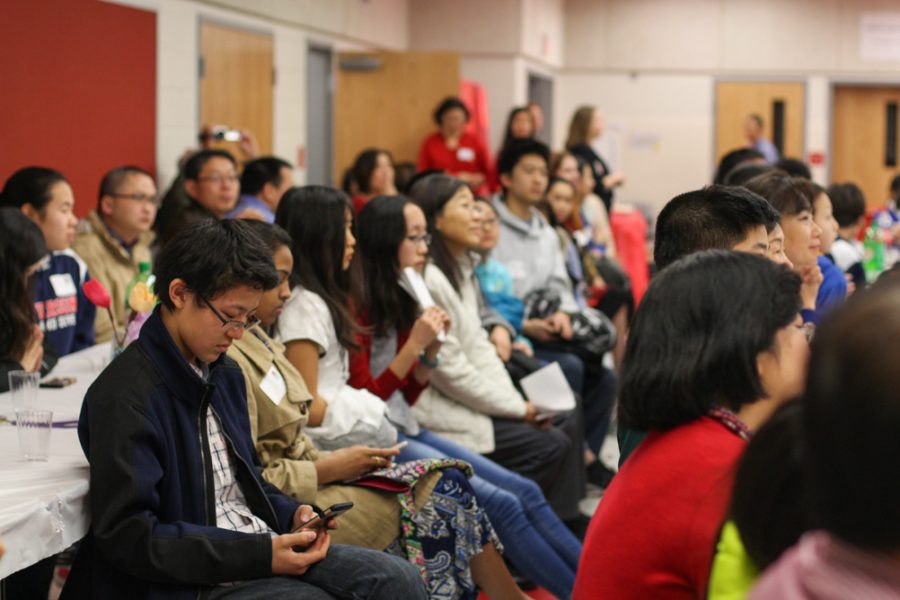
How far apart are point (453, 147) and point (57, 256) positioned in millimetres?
5030

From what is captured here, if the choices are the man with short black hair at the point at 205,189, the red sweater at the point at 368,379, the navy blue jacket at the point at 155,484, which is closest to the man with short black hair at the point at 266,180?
the man with short black hair at the point at 205,189

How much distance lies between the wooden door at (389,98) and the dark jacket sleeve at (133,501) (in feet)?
21.5

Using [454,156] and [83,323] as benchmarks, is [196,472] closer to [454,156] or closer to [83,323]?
[83,323]

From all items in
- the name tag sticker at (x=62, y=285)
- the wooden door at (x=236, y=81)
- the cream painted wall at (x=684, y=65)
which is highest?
the cream painted wall at (x=684, y=65)

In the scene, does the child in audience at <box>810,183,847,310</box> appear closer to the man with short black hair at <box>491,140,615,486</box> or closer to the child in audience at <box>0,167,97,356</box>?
the man with short black hair at <box>491,140,615,486</box>

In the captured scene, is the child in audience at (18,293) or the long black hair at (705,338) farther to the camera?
the child in audience at (18,293)

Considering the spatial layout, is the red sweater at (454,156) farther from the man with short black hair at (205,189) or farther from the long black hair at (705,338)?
the long black hair at (705,338)

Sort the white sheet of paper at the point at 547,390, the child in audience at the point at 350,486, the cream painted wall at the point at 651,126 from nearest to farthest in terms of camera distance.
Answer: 1. the child in audience at the point at 350,486
2. the white sheet of paper at the point at 547,390
3. the cream painted wall at the point at 651,126

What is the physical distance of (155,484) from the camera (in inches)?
84.1

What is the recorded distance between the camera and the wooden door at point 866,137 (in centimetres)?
1302

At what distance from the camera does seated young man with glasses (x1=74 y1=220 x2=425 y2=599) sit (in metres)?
2.11

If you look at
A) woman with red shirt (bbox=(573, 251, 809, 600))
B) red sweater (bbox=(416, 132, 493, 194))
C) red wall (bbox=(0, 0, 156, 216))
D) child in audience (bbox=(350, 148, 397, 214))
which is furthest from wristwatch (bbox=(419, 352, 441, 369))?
red sweater (bbox=(416, 132, 493, 194))

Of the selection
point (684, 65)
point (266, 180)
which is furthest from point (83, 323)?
point (684, 65)

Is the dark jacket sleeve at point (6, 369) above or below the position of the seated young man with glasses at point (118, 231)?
below
